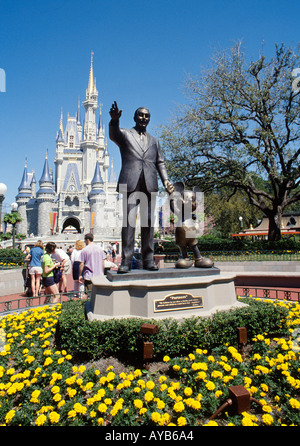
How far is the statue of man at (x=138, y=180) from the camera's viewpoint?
5219 millimetres

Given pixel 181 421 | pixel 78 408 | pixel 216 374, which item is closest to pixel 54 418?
pixel 78 408

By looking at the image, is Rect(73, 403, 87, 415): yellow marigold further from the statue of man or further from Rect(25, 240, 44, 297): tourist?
Rect(25, 240, 44, 297): tourist

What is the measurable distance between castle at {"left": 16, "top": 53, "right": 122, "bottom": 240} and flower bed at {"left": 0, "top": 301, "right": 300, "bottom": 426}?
57.6m

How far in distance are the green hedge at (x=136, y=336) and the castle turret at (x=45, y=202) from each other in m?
62.2

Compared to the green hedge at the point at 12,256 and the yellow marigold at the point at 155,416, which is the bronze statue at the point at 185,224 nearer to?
the yellow marigold at the point at 155,416

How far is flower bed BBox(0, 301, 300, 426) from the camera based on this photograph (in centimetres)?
277

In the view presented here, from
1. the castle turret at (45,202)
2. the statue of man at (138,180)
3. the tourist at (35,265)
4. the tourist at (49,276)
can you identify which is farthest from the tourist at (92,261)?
the castle turret at (45,202)

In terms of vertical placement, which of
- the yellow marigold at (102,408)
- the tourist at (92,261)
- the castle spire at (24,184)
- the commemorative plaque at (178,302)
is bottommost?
the yellow marigold at (102,408)

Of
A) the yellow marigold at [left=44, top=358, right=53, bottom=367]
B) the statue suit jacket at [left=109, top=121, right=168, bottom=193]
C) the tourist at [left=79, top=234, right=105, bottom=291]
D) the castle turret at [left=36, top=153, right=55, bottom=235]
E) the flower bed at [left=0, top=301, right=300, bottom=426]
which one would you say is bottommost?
the flower bed at [left=0, top=301, right=300, bottom=426]

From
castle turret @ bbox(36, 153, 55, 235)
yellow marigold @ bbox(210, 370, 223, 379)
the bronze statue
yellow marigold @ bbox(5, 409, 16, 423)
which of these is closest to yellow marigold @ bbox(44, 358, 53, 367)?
yellow marigold @ bbox(5, 409, 16, 423)

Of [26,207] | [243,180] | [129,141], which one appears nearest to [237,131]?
[243,180]

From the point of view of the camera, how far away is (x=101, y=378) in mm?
3197
